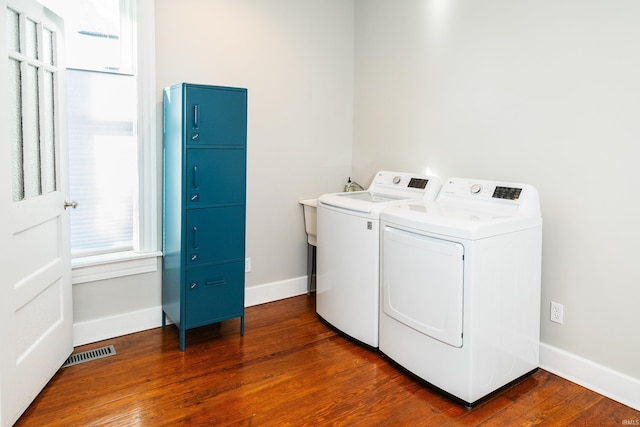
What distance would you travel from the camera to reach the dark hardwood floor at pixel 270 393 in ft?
6.77

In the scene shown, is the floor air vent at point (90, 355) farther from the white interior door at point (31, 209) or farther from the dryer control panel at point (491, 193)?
the dryer control panel at point (491, 193)

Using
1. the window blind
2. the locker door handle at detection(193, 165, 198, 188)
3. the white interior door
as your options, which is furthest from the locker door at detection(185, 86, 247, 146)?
the white interior door

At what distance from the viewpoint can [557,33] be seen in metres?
2.41

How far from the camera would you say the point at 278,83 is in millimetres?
3494

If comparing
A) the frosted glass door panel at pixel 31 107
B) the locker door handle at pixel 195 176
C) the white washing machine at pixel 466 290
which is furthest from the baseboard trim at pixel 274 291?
the frosted glass door panel at pixel 31 107

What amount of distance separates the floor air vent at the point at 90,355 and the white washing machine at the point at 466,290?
1605 mm

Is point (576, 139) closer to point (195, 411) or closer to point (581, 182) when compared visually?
point (581, 182)

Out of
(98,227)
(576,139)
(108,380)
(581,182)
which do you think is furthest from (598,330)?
(98,227)

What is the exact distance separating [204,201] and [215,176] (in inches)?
6.3

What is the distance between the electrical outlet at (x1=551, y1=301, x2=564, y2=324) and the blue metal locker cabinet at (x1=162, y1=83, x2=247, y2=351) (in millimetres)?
1796

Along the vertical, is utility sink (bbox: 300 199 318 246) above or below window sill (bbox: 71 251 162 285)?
above

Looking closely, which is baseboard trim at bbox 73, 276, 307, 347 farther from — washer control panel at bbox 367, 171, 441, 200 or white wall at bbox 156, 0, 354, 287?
washer control panel at bbox 367, 171, 441, 200

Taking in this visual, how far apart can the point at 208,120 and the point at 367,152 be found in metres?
1.54

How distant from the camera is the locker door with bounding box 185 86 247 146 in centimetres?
260
